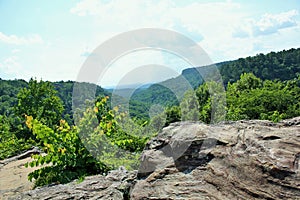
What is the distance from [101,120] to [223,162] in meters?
4.11

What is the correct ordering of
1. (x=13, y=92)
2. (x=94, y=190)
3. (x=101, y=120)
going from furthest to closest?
(x=13, y=92) < (x=101, y=120) < (x=94, y=190)

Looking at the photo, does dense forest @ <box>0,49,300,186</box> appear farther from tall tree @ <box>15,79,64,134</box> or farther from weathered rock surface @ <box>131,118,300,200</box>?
weathered rock surface @ <box>131,118,300,200</box>

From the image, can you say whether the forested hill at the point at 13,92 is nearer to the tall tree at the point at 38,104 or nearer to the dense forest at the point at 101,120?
the dense forest at the point at 101,120

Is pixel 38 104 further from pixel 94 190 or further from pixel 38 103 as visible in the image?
pixel 94 190

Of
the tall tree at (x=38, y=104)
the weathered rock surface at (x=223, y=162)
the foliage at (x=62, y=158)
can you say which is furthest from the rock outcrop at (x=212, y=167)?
the tall tree at (x=38, y=104)

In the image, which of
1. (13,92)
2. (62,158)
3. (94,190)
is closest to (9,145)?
(62,158)

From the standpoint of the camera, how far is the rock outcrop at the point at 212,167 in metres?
3.99

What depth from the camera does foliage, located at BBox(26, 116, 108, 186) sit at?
6832mm

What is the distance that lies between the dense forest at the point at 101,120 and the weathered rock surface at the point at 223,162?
81.2 inches

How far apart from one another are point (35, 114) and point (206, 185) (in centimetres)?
1543

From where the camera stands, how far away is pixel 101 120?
798cm

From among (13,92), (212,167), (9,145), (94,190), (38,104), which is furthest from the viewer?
(13,92)

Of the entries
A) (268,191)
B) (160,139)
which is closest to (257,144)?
(268,191)

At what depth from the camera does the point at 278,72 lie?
61.1m
